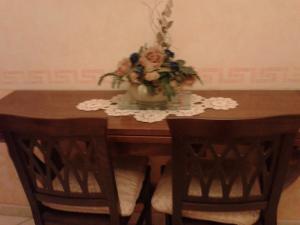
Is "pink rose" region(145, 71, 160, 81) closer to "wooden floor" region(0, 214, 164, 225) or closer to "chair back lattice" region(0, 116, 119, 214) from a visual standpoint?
"chair back lattice" region(0, 116, 119, 214)

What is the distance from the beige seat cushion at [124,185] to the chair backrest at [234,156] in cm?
22

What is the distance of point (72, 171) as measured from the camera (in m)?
1.27

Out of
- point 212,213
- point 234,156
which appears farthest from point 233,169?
point 212,213

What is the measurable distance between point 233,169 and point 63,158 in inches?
24.3

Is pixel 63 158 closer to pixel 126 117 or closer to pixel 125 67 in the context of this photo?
pixel 126 117

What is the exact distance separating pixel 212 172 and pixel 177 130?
0.77ft

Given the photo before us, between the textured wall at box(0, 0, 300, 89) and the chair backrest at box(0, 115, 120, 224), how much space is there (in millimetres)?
659

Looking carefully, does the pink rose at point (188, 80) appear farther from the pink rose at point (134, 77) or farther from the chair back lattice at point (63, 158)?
the chair back lattice at point (63, 158)

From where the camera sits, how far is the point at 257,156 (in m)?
1.10

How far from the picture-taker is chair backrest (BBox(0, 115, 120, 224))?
109 centimetres

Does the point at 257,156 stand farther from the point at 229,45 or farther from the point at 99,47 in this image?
the point at 99,47

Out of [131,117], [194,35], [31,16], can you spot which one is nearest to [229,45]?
[194,35]

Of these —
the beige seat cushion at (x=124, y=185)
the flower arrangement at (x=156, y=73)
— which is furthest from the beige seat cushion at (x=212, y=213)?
the flower arrangement at (x=156, y=73)

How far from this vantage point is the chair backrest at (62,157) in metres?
1.09
